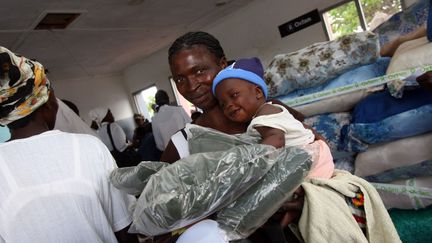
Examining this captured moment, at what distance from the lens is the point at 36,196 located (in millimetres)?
819

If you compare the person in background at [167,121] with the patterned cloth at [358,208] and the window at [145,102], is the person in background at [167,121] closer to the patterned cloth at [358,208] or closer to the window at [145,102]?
the patterned cloth at [358,208]

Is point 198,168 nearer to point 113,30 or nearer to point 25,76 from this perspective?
point 25,76

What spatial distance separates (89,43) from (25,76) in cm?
490

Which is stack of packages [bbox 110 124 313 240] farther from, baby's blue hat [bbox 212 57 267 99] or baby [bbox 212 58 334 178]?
baby's blue hat [bbox 212 57 267 99]

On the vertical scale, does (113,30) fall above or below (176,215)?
above

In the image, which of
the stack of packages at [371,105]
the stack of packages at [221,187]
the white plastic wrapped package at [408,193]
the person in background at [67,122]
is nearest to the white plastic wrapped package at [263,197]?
the stack of packages at [221,187]

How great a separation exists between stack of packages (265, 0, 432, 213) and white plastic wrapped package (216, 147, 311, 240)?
1.13m

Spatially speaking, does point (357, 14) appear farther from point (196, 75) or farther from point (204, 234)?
point (204, 234)

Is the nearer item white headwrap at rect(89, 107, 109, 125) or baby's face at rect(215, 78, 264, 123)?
baby's face at rect(215, 78, 264, 123)

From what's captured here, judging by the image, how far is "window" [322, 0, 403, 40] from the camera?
4.38 meters

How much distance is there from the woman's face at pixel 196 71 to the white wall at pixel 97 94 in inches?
294

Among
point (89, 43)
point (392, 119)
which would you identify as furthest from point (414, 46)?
point (89, 43)

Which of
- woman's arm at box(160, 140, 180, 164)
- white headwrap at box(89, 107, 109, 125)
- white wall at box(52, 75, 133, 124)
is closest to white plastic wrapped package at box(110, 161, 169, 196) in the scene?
woman's arm at box(160, 140, 180, 164)

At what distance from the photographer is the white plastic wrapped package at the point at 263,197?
22.2 inches
